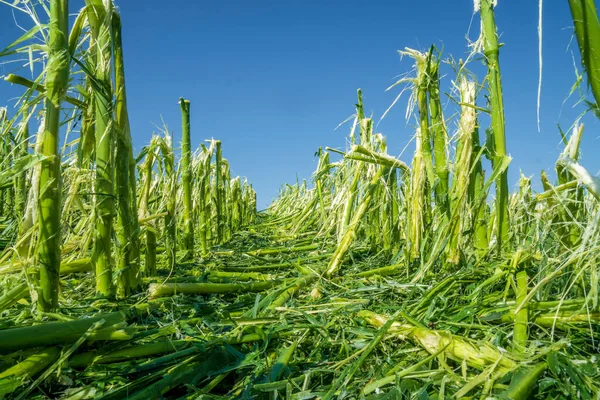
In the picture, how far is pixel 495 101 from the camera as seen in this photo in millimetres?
2719

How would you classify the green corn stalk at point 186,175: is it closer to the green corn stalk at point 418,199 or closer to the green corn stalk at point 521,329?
the green corn stalk at point 418,199

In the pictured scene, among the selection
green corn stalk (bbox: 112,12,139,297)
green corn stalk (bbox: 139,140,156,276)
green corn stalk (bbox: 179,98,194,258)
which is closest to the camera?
green corn stalk (bbox: 112,12,139,297)

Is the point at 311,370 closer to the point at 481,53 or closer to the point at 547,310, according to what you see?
the point at 547,310

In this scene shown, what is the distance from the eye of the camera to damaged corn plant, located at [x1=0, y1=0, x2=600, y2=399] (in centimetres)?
164

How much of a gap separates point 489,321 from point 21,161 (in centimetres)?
209

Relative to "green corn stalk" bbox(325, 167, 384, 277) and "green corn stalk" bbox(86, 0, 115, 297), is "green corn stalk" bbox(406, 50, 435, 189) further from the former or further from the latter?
"green corn stalk" bbox(86, 0, 115, 297)

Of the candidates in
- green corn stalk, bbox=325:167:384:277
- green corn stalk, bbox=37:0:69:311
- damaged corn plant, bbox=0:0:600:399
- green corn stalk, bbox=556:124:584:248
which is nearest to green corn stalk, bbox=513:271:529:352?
damaged corn plant, bbox=0:0:600:399

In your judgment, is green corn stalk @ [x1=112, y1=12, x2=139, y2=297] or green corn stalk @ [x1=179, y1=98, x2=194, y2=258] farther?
green corn stalk @ [x1=179, y1=98, x2=194, y2=258]

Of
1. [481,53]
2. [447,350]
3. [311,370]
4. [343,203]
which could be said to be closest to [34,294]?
[311,370]

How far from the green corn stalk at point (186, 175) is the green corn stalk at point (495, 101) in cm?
366

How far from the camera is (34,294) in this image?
1.98 metres

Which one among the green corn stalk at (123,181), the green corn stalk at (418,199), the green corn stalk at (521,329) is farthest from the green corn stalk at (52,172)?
the green corn stalk at (418,199)

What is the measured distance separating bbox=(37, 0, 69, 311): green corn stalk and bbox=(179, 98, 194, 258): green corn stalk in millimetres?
3445

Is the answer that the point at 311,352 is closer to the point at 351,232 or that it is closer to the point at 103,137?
the point at 103,137
